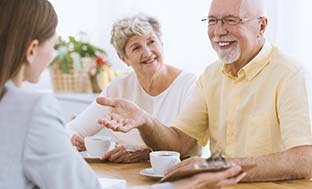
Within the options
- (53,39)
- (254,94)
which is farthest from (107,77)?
(53,39)

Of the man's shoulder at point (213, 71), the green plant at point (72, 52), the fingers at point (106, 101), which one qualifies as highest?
the man's shoulder at point (213, 71)

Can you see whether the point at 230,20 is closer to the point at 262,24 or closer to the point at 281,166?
the point at 262,24

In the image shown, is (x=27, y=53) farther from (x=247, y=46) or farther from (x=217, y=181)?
(x=247, y=46)

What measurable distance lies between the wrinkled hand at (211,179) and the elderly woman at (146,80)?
1.31m

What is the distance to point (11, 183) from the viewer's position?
129 cm

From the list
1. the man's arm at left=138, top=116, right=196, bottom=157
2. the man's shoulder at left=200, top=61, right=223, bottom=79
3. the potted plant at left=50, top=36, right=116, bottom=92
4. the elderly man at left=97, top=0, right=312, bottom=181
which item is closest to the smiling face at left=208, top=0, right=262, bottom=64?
the elderly man at left=97, top=0, right=312, bottom=181

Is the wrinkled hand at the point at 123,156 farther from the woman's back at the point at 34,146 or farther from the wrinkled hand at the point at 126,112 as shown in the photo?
the woman's back at the point at 34,146

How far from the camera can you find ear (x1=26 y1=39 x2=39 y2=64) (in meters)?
1.33

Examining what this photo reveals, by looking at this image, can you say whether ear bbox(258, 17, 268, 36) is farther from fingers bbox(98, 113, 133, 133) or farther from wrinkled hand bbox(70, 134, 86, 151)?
wrinkled hand bbox(70, 134, 86, 151)

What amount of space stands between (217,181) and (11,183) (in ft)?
1.53

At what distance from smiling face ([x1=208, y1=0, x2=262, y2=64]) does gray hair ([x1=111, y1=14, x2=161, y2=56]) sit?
0.59 m

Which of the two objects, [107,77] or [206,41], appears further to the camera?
[107,77]

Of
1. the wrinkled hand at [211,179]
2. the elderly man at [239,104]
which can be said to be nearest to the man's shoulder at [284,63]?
the elderly man at [239,104]

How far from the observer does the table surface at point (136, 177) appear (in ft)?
5.88
